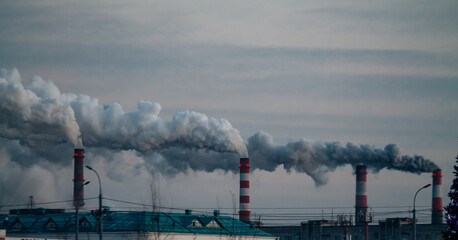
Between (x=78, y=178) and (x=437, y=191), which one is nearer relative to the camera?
(x=78, y=178)

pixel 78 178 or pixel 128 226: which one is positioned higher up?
pixel 78 178

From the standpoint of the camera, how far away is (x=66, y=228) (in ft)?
239

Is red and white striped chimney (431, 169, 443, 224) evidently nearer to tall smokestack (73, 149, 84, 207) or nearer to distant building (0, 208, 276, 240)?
distant building (0, 208, 276, 240)

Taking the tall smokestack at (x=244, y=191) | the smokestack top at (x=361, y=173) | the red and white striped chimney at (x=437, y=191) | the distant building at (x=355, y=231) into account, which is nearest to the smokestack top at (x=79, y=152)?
the tall smokestack at (x=244, y=191)

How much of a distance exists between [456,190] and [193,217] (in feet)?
157

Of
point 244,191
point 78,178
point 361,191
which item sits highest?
point 78,178

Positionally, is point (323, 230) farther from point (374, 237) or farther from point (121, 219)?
point (121, 219)

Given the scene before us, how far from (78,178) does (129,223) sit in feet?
59.3

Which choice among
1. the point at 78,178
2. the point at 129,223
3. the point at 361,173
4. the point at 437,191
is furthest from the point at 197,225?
the point at 437,191

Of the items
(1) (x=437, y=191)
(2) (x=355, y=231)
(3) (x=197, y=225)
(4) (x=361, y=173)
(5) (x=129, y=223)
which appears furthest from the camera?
(1) (x=437, y=191)

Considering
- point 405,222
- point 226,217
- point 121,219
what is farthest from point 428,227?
point 121,219

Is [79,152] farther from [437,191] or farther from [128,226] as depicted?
[437,191]

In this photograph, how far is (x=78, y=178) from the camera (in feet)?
286

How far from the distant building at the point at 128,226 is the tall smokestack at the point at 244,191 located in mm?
8729
